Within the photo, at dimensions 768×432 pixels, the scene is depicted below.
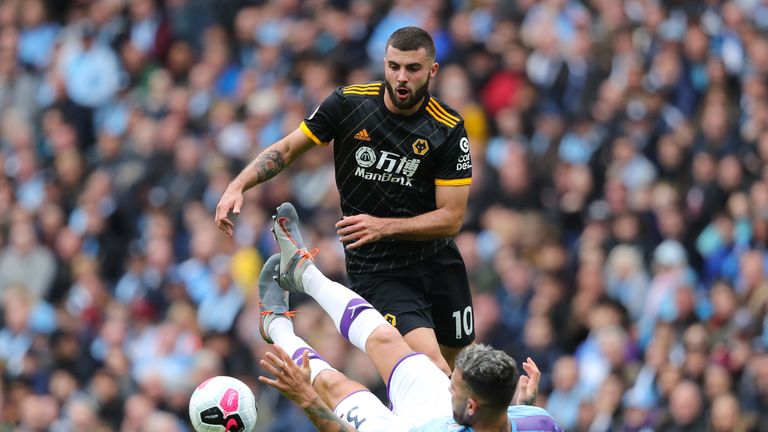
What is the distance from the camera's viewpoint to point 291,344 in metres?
9.91

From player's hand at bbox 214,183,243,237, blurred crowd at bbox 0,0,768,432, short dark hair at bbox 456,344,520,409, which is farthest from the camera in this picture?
blurred crowd at bbox 0,0,768,432

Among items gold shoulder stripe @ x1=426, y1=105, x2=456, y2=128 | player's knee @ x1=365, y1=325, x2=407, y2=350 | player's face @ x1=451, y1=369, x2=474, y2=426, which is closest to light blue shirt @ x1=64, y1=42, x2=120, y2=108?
gold shoulder stripe @ x1=426, y1=105, x2=456, y2=128

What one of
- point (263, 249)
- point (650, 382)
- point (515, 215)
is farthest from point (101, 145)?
point (650, 382)

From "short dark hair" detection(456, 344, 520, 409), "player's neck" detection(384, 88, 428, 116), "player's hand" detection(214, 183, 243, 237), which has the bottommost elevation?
"short dark hair" detection(456, 344, 520, 409)

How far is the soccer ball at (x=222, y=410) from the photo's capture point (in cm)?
941

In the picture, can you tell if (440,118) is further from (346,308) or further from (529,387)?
(529,387)

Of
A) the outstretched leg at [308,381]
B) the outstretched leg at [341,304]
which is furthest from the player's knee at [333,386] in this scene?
the outstretched leg at [341,304]

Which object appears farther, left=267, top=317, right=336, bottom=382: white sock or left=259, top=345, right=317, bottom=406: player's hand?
left=267, top=317, right=336, bottom=382: white sock

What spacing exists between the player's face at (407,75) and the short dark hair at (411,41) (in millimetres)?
24

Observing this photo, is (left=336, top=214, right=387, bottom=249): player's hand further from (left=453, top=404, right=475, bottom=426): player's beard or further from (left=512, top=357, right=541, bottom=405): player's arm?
(left=453, top=404, right=475, bottom=426): player's beard

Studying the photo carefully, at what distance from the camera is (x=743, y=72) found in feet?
56.7

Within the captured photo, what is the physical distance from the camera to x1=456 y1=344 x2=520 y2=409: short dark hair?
827 cm

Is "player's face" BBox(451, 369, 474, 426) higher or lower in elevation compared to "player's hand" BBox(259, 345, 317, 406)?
lower

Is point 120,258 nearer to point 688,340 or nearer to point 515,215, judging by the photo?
point 515,215
